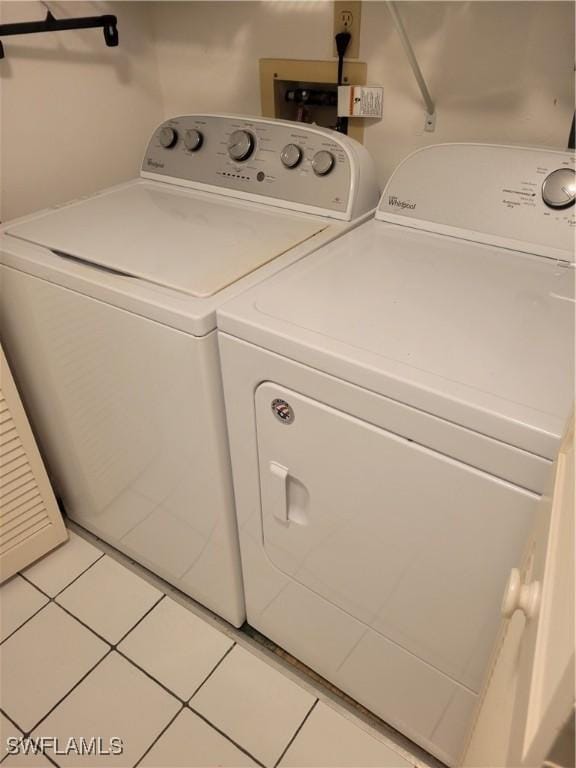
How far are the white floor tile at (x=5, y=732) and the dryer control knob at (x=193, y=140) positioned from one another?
141cm

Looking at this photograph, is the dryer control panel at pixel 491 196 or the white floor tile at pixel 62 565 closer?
the dryer control panel at pixel 491 196

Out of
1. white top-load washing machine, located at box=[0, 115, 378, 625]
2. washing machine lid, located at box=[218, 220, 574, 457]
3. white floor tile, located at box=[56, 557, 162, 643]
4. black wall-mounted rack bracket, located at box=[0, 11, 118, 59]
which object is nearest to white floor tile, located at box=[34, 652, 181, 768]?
white floor tile, located at box=[56, 557, 162, 643]

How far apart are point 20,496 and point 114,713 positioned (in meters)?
0.57

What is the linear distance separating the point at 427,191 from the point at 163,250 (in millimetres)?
554

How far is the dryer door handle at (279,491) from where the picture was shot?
0.95 meters

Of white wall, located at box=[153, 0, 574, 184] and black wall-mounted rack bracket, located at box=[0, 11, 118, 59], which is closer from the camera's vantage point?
white wall, located at box=[153, 0, 574, 184]

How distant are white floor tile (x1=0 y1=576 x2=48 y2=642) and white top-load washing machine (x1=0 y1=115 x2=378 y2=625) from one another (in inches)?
6.4

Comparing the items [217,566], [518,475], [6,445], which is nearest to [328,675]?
[217,566]

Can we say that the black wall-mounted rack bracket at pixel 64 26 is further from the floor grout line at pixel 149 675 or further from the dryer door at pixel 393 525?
the floor grout line at pixel 149 675

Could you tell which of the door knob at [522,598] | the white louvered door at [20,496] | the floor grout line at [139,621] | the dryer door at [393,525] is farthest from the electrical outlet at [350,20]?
the floor grout line at [139,621]

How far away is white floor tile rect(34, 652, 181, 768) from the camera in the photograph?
118cm

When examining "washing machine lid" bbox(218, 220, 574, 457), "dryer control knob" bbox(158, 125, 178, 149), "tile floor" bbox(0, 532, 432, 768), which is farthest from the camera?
"dryer control knob" bbox(158, 125, 178, 149)

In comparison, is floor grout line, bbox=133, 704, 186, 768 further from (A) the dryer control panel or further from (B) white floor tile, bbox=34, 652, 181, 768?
(A) the dryer control panel

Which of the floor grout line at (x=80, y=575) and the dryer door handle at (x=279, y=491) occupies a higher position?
the dryer door handle at (x=279, y=491)
